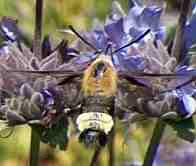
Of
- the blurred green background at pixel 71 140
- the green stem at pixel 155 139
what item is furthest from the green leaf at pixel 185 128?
the blurred green background at pixel 71 140

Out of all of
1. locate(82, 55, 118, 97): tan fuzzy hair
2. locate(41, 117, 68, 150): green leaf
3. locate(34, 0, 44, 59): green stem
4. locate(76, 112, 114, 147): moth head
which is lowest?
locate(41, 117, 68, 150): green leaf

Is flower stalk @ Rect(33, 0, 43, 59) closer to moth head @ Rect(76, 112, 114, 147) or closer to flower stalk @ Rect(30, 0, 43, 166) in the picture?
flower stalk @ Rect(30, 0, 43, 166)

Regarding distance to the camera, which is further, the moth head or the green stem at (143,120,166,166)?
the green stem at (143,120,166,166)

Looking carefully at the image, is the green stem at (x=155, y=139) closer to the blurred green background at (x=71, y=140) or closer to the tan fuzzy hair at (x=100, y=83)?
the tan fuzzy hair at (x=100, y=83)

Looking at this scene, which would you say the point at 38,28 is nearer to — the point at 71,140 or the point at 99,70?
the point at 99,70

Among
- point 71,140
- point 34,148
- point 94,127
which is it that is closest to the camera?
point 94,127

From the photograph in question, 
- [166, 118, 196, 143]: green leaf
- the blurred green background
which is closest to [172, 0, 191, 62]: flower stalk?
[166, 118, 196, 143]: green leaf

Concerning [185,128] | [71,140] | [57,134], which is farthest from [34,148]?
[71,140]

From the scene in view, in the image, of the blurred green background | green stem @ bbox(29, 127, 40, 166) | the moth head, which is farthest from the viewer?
the blurred green background

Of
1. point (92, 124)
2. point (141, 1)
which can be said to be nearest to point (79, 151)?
point (141, 1)
